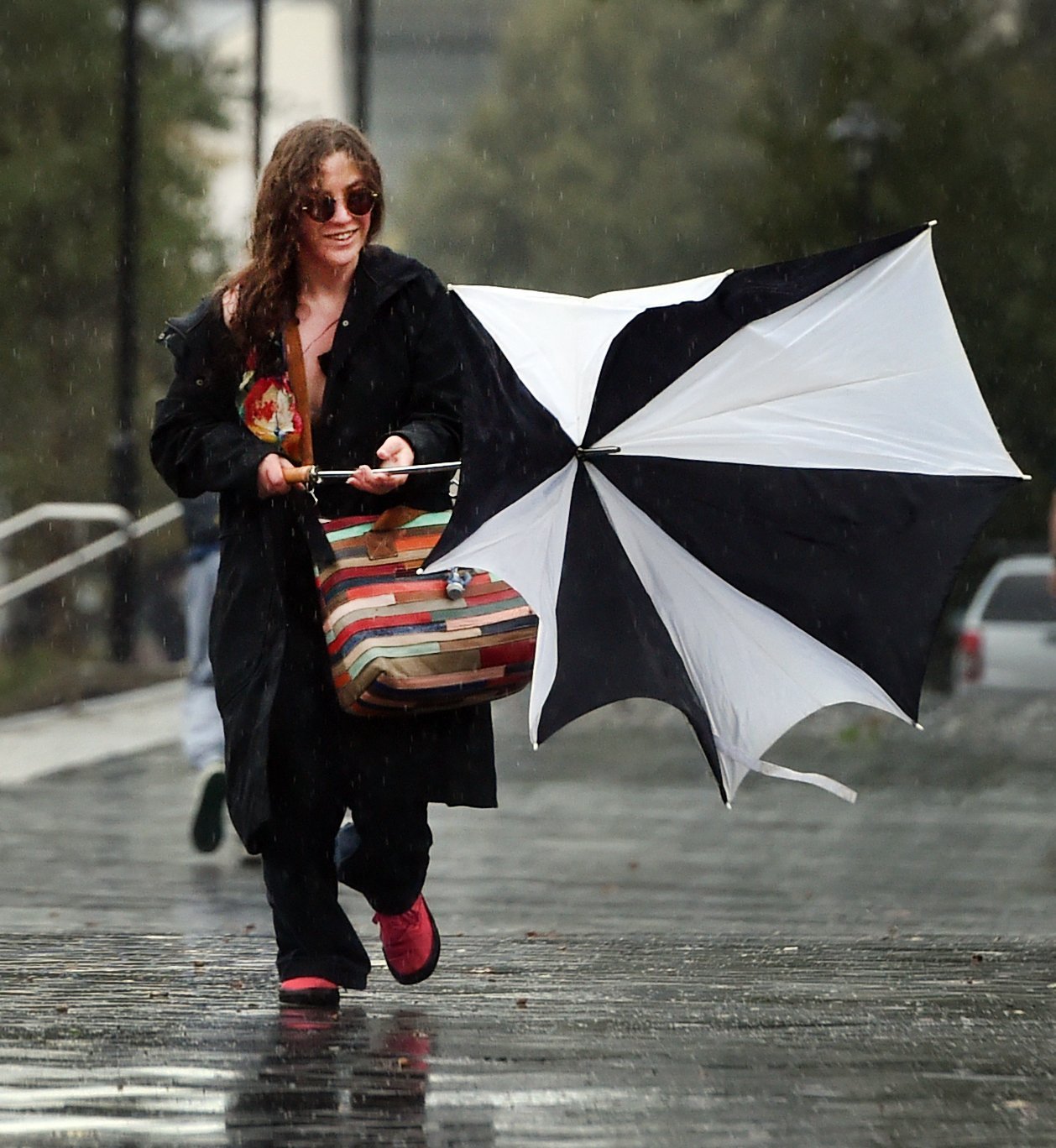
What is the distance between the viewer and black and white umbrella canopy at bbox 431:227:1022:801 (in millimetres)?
6508

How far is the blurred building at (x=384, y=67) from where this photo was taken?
34906mm

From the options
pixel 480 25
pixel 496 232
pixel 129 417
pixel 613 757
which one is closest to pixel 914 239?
pixel 613 757

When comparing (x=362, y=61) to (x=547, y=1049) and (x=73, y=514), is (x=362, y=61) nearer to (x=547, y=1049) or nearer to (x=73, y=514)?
(x=73, y=514)

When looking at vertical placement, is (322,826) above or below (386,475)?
below

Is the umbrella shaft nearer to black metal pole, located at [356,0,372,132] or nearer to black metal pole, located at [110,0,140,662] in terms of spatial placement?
black metal pole, located at [110,0,140,662]

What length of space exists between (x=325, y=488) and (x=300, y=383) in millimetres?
233

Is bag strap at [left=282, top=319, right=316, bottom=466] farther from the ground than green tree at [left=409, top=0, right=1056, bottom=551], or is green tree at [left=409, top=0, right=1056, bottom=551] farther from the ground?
bag strap at [left=282, top=319, right=316, bottom=466]

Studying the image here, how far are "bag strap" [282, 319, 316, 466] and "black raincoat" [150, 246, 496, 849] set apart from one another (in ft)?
0.12

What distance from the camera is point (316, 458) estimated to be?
6480 millimetres

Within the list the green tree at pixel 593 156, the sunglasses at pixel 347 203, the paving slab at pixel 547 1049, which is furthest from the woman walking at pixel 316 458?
the green tree at pixel 593 156

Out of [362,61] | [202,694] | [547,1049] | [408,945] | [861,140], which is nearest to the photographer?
[547,1049]

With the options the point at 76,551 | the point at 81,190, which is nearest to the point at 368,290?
the point at 76,551

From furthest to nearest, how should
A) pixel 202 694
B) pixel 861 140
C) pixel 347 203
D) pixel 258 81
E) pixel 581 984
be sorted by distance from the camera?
pixel 258 81
pixel 861 140
pixel 202 694
pixel 581 984
pixel 347 203

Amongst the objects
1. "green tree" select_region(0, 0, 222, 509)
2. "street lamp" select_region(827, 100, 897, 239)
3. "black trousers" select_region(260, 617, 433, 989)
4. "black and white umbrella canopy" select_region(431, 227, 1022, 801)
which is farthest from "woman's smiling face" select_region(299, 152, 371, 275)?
"green tree" select_region(0, 0, 222, 509)
